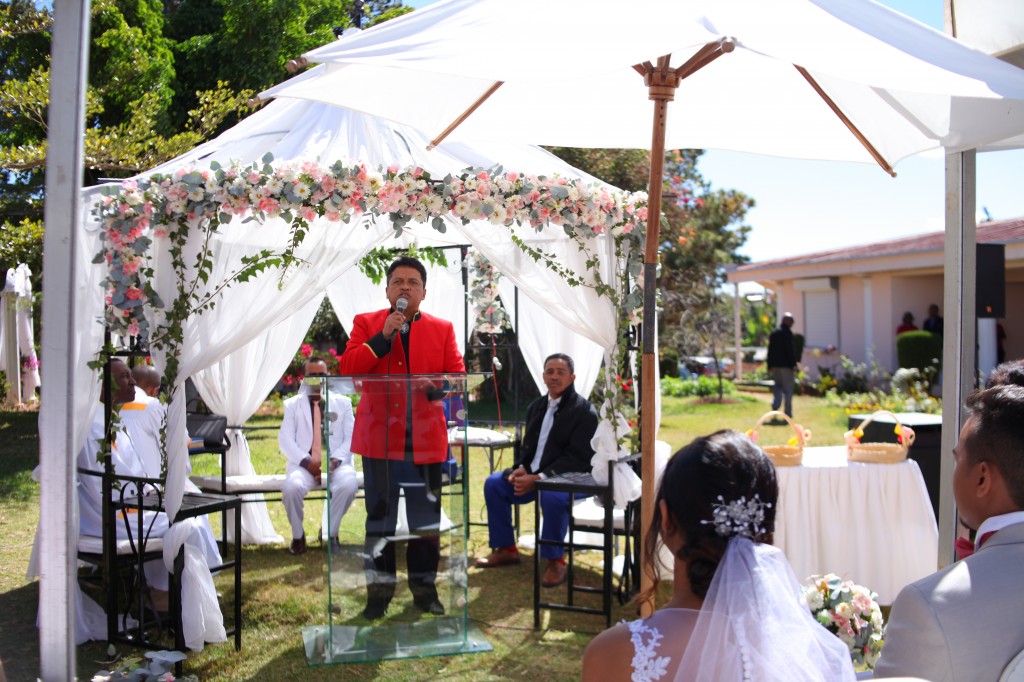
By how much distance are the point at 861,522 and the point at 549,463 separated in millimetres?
2179

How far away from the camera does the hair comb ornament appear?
1.85 meters

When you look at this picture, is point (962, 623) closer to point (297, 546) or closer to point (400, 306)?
point (400, 306)

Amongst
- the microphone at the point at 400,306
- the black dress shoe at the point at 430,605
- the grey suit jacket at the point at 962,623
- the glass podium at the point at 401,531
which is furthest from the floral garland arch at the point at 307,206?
the grey suit jacket at the point at 962,623

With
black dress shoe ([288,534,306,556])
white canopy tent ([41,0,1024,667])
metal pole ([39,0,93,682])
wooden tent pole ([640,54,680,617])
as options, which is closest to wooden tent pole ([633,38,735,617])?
wooden tent pole ([640,54,680,617])

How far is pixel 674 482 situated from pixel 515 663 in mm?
3452

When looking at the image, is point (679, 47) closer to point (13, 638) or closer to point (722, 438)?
point (722, 438)

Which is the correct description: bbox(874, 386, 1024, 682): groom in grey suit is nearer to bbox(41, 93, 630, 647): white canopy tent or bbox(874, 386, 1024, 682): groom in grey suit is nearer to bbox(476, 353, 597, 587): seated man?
bbox(41, 93, 630, 647): white canopy tent

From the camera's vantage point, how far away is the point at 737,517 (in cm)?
186

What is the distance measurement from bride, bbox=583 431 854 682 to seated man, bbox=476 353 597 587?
448 cm

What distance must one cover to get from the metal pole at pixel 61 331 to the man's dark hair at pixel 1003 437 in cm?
197

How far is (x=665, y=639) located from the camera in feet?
6.06

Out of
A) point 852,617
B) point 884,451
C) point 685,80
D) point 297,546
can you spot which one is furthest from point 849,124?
point 297,546

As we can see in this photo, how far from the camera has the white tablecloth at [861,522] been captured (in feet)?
19.2

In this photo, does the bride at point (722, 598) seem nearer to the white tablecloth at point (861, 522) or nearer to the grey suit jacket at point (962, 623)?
the grey suit jacket at point (962, 623)
